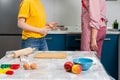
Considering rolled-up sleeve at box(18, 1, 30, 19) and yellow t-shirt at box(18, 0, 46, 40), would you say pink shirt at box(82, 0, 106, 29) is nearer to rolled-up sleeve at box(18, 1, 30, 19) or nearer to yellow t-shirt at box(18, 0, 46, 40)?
yellow t-shirt at box(18, 0, 46, 40)

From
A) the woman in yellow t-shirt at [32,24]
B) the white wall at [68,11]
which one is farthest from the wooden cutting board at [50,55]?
the white wall at [68,11]

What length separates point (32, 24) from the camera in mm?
2189

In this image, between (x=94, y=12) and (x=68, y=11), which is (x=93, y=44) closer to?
(x=94, y=12)

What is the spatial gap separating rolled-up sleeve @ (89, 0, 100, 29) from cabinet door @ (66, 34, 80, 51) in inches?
30.6

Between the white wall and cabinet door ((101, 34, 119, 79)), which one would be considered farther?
the white wall

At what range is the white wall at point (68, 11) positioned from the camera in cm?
340

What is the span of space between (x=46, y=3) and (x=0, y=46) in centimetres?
83

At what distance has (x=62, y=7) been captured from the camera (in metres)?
3.42

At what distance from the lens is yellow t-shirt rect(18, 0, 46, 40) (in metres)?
2.12

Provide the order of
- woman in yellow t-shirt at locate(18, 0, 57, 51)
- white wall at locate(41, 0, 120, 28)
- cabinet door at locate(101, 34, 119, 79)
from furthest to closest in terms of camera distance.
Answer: white wall at locate(41, 0, 120, 28) → cabinet door at locate(101, 34, 119, 79) → woman in yellow t-shirt at locate(18, 0, 57, 51)

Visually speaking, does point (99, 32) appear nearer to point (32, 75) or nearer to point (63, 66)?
point (63, 66)

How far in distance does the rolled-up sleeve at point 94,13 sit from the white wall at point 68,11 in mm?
1198

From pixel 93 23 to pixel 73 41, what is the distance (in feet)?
2.71

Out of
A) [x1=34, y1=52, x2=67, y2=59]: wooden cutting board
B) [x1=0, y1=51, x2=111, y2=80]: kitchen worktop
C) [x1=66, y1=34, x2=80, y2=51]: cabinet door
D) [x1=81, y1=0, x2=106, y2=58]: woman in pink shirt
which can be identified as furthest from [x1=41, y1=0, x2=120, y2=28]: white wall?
[x1=0, y1=51, x2=111, y2=80]: kitchen worktop
